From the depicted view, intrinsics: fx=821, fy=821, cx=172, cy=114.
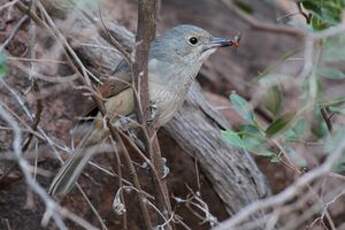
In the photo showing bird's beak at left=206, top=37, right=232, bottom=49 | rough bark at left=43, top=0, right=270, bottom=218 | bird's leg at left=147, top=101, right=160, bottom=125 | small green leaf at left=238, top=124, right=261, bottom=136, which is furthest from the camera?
rough bark at left=43, top=0, right=270, bottom=218

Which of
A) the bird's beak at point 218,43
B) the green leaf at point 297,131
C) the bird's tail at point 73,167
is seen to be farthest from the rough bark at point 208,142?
the green leaf at point 297,131

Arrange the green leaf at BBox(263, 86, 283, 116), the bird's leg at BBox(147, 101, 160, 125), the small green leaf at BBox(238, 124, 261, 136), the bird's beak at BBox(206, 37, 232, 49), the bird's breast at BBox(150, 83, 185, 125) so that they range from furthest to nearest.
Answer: the bird's beak at BBox(206, 37, 232, 49)
the bird's breast at BBox(150, 83, 185, 125)
the bird's leg at BBox(147, 101, 160, 125)
the small green leaf at BBox(238, 124, 261, 136)
the green leaf at BBox(263, 86, 283, 116)

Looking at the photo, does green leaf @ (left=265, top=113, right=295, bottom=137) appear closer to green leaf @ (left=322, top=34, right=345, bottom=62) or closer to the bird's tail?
green leaf @ (left=322, top=34, right=345, bottom=62)

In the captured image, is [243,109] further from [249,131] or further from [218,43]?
[218,43]

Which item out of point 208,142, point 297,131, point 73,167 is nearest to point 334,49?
point 297,131

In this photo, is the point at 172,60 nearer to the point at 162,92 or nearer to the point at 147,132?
the point at 162,92

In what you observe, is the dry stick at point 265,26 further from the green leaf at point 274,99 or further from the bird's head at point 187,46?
the green leaf at point 274,99

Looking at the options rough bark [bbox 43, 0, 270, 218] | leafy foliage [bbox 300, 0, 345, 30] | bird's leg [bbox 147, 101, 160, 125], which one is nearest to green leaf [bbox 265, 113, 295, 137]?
leafy foliage [bbox 300, 0, 345, 30]
